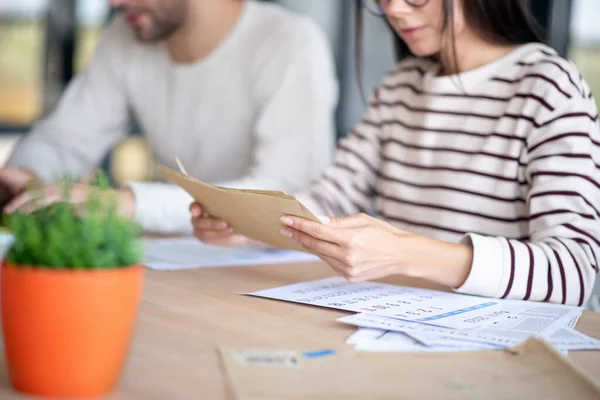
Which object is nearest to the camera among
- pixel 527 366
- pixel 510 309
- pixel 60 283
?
pixel 60 283

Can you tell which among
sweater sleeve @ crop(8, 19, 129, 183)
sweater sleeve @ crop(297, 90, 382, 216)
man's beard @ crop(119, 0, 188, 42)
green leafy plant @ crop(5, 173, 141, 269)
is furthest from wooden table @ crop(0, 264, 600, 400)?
sweater sleeve @ crop(8, 19, 129, 183)

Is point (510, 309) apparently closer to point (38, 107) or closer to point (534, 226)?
point (534, 226)

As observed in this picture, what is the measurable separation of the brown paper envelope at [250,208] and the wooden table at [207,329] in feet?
0.24

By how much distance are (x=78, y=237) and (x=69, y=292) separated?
0.04 meters

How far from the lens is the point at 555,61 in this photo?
4.37ft

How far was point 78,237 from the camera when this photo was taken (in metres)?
0.56

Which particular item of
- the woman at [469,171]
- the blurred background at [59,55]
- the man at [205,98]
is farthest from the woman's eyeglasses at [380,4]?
the blurred background at [59,55]

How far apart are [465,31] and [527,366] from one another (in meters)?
0.86

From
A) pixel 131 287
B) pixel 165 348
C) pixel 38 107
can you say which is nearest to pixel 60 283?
pixel 131 287

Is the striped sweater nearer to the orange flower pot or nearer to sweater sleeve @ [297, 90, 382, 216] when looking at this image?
sweater sleeve @ [297, 90, 382, 216]

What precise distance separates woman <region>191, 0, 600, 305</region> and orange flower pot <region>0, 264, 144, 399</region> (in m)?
0.45

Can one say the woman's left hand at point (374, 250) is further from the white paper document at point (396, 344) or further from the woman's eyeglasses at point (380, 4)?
the woman's eyeglasses at point (380, 4)

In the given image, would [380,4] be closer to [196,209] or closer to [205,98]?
[196,209]

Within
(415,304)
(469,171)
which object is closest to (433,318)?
(415,304)
